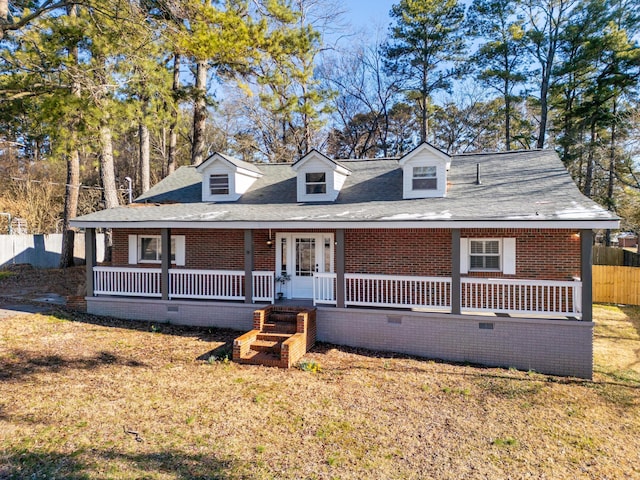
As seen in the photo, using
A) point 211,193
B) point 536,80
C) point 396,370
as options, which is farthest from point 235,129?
point 396,370

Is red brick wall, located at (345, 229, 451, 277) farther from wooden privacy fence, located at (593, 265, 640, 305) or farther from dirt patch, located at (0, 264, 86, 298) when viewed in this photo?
wooden privacy fence, located at (593, 265, 640, 305)

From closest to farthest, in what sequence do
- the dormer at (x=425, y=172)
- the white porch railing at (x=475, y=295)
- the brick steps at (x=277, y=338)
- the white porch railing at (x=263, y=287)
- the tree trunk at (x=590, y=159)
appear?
1. the brick steps at (x=277, y=338)
2. the white porch railing at (x=475, y=295)
3. the white porch railing at (x=263, y=287)
4. the dormer at (x=425, y=172)
5. the tree trunk at (x=590, y=159)

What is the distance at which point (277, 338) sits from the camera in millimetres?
9484

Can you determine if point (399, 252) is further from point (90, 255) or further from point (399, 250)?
point (90, 255)

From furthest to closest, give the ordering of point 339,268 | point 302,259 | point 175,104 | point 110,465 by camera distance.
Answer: point 175,104
point 302,259
point 339,268
point 110,465

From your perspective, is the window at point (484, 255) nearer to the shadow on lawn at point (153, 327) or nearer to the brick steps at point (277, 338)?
the brick steps at point (277, 338)

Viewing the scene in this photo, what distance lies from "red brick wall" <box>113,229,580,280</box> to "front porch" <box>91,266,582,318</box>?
0.49 meters

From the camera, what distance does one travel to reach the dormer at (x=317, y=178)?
1283 centimetres

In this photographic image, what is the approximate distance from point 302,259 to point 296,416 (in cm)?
617

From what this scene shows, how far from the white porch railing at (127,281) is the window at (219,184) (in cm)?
345

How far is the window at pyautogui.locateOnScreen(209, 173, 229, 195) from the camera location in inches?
550

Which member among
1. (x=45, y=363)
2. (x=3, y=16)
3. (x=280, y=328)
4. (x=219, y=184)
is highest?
(x=3, y=16)


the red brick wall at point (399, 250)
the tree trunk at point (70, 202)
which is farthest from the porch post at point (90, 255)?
the tree trunk at point (70, 202)

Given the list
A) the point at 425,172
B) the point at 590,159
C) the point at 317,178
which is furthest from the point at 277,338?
the point at 590,159
